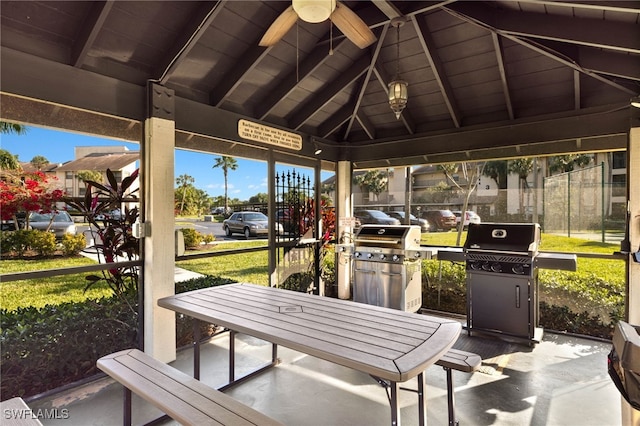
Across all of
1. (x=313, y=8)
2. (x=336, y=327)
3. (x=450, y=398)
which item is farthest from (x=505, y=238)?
(x=313, y=8)

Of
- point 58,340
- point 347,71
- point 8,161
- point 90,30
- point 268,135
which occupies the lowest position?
point 58,340

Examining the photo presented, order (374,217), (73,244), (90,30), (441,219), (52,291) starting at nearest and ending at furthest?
(90,30) → (73,244) → (52,291) → (441,219) → (374,217)

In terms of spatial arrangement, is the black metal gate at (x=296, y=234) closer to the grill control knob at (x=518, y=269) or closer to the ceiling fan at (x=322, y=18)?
the ceiling fan at (x=322, y=18)

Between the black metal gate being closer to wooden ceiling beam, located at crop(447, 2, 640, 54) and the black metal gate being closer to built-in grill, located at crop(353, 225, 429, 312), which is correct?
built-in grill, located at crop(353, 225, 429, 312)

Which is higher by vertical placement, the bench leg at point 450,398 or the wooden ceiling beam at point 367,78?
the wooden ceiling beam at point 367,78

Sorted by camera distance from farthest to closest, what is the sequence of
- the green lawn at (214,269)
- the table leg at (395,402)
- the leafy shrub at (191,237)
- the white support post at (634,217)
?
the leafy shrub at (191,237) < the white support post at (634,217) < the green lawn at (214,269) < the table leg at (395,402)

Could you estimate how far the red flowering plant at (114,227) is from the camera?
3268 mm

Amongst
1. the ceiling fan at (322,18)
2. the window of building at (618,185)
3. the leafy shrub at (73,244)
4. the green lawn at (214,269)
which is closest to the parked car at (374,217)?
the green lawn at (214,269)

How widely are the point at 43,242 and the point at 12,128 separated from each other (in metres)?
0.94

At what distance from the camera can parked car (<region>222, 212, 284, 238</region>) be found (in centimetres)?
467

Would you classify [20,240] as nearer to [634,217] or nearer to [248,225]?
[248,225]

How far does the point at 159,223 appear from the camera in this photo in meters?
3.30

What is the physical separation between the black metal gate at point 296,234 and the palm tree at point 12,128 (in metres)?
2.67

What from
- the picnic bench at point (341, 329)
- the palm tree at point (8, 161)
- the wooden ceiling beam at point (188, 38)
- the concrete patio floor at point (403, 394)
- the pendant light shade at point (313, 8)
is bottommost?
the concrete patio floor at point (403, 394)
